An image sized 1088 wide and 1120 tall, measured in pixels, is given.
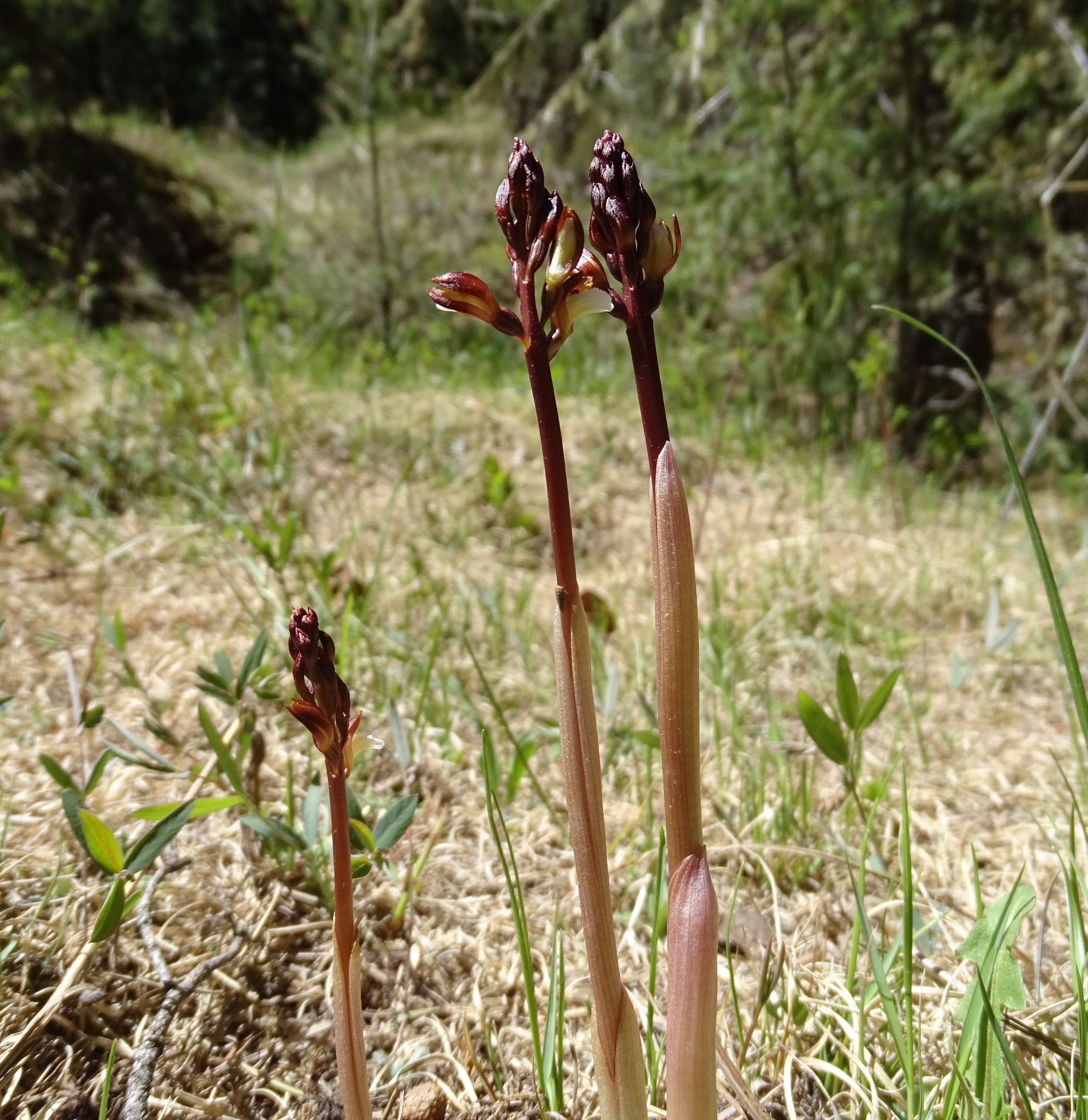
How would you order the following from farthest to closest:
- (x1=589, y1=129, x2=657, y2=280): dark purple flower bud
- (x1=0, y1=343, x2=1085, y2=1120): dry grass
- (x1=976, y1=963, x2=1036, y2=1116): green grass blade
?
(x1=0, y1=343, x2=1085, y2=1120): dry grass → (x1=976, y1=963, x2=1036, y2=1116): green grass blade → (x1=589, y1=129, x2=657, y2=280): dark purple flower bud

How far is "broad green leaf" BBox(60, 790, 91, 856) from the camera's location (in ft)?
2.77

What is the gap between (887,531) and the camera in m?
3.04

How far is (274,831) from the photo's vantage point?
0.97m

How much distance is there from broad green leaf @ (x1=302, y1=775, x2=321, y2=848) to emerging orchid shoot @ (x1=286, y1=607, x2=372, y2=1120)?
39 cm

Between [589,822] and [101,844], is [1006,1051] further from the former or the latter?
[101,844]

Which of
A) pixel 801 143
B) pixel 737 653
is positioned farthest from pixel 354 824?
pixel 801 143

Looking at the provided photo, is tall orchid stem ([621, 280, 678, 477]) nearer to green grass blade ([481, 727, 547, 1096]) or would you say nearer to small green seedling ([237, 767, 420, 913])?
green grass blade ([481, 727, 547, 1096])

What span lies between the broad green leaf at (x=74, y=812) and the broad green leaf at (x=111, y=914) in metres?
0.08

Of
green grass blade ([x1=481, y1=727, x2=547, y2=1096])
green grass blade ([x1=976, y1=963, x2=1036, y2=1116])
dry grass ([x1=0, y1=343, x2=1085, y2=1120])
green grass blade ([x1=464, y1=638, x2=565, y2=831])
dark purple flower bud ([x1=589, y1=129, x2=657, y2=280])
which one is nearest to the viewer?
dark purple flower bud ([x1=589, y1=129, x2=657, y2=280])

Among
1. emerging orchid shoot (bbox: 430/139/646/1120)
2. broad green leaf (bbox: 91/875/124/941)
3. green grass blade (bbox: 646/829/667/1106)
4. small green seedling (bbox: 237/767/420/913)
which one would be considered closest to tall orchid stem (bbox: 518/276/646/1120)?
emerging orchid shoot (bbox: 430/139/646/1120)

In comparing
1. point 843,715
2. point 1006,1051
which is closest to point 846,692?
point 843,715

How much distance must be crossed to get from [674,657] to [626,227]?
28 cm

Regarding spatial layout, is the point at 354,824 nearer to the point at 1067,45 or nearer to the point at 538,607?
the point at 538,607

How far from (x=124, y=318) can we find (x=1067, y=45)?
23.3 feet
